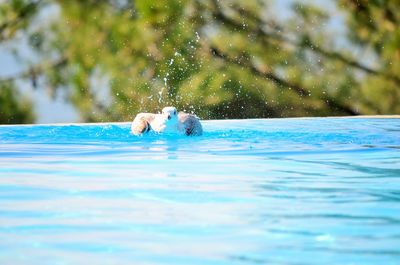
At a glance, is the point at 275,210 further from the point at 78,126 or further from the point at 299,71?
the point at 299,71

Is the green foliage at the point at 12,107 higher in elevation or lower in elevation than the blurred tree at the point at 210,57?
lower

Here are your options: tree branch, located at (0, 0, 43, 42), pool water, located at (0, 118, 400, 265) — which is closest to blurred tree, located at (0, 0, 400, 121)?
Answer: tree branch, located at (0, 0, 43, 42)

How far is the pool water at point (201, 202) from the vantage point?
5.53 feet

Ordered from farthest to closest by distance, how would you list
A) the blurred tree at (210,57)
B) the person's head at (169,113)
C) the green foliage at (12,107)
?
the blurred tree at (210,57) → the green foliage at (12,107) → the person's head at (169,113)

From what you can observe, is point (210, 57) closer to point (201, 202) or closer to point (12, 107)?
point (12, 107)

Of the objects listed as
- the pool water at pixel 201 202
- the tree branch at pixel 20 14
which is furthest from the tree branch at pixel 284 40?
the pool water at pixel 201 202

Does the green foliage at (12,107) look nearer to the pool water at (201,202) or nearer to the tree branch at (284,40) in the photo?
the tree branch at (284,40)

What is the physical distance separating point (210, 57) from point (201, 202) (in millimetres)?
5121

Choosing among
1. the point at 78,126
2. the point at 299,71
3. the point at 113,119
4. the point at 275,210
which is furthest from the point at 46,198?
the point at 299,71

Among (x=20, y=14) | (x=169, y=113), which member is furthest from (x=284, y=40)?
(x=169, y=113)

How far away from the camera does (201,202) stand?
232 cm

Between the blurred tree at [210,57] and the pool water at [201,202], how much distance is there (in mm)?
2835

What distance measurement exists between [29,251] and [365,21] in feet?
20.4

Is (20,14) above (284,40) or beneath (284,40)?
above
